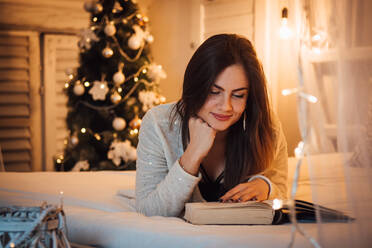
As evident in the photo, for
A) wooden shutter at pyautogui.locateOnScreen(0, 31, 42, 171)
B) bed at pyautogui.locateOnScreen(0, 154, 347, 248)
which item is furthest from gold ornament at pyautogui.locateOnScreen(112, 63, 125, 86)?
bed at pyautogui.locateOnScreen(0, 154, 347, 248)

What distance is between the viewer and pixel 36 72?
14.2ft

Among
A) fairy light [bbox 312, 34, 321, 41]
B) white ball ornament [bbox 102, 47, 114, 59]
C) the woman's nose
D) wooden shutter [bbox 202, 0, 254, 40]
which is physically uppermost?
wooden shutter [bbox 202, 0, 254, 40]

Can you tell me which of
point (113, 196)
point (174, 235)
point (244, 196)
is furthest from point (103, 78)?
point (174, 235)

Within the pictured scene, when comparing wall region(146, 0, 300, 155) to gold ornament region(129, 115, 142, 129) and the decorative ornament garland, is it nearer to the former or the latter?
gold ornament region(129, 115, 142, 129)

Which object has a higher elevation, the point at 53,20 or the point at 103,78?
the point at 53,20

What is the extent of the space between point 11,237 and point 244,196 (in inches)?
27.5

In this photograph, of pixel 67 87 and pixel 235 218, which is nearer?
pixel 235 218

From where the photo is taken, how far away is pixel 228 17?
362 centimetres

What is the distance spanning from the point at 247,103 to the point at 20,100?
3.17 meters

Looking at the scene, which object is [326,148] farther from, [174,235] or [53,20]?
[53,20]

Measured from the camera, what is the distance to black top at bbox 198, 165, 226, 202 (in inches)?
62.1

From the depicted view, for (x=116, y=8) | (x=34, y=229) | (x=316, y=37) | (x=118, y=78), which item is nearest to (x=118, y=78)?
(x=118, y=78)

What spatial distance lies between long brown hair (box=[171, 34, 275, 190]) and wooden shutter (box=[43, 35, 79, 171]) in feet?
9.98

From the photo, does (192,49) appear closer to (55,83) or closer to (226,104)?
(55,83)
